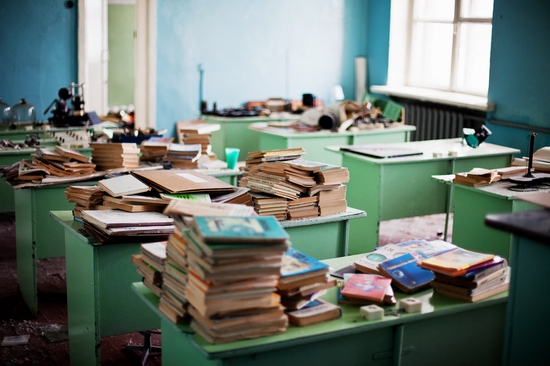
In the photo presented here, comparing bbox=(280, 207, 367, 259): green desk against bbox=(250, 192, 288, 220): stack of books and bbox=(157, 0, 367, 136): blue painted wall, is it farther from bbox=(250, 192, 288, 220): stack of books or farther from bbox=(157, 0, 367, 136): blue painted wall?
bbox=(157, 0, 367, 136): blue painted wall

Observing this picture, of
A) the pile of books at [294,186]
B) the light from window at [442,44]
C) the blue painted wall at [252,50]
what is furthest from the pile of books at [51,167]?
the light from window at [442,44]

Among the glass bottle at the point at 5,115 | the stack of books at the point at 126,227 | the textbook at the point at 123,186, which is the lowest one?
the stack of books at the point at 126,227

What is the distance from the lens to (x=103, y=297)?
3.10 m

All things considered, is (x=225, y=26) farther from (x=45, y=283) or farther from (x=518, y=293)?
(x=518, y=293)

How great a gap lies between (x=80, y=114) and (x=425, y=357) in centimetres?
482

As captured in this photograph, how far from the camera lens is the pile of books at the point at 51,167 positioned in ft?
14.0

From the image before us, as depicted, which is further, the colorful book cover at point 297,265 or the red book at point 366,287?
the red book at point 366,287

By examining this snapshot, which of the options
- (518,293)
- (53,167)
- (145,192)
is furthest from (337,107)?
(518,293)

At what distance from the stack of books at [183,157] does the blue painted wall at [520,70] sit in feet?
12.6

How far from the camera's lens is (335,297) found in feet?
8.21

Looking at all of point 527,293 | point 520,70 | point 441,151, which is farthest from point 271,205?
point 520,70

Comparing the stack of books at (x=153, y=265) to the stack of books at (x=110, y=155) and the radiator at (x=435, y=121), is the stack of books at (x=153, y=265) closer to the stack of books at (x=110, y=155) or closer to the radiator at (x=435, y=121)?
the stack of books at (x=110, y=155)

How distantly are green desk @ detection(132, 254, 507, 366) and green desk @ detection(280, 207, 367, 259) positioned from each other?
1.01 metres

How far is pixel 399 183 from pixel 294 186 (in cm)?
201
